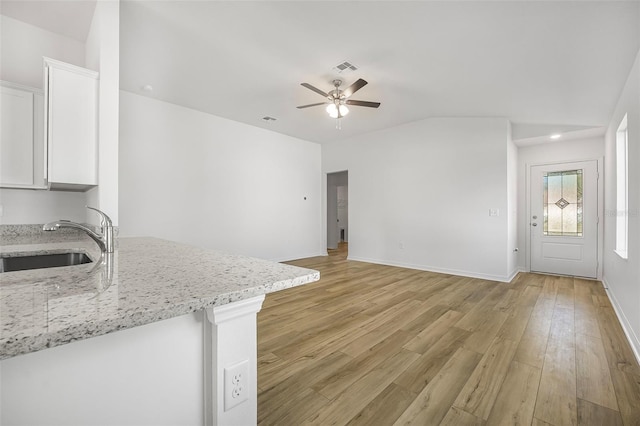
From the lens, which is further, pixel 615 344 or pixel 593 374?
pixel 615 344

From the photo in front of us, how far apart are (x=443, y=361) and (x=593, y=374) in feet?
3.22

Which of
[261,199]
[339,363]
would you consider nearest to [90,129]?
[339,363]

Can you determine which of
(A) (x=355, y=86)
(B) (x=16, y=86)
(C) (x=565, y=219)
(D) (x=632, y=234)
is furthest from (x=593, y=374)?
(B) (x=16, y=86)

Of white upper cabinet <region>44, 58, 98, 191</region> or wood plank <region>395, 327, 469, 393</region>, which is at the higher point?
white upper cabinet <region>44, 58, 98, 191</region>

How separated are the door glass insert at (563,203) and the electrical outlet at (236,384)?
593cm

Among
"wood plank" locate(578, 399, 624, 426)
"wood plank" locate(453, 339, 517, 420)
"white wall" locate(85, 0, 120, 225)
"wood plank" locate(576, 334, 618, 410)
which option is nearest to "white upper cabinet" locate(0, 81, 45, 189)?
"white wall" locate(85, 0, 120, 225)

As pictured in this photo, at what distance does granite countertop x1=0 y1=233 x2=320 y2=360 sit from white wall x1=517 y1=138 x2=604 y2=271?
5.74 metres

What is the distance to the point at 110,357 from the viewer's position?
0.68 m

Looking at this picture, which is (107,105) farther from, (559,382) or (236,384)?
(559,382)

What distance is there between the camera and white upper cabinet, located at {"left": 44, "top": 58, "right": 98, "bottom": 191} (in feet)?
6.27

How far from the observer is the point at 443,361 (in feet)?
6.59

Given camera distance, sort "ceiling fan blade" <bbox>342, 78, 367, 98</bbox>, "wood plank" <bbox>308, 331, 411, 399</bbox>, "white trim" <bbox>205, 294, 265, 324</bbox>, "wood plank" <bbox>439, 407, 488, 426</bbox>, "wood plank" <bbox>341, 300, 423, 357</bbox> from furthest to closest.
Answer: "ceiling fan blade" <bbox>342, 78, 367, 98</bbox> → "wood plank" <bbox>341, 300, 423, 357</bbox> → "wood plank" <bbox>308, 331, 411, 399</bbox> → "wood plank" <bbox>439, 407, 488, 426</bbox> → "white trim" <bbox>205, 294, 265, 324</bbox>

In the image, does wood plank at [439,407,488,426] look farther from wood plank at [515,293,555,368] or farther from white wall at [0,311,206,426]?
white wall at [0,311,206,426]

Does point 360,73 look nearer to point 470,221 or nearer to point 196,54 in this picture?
point 196,54
